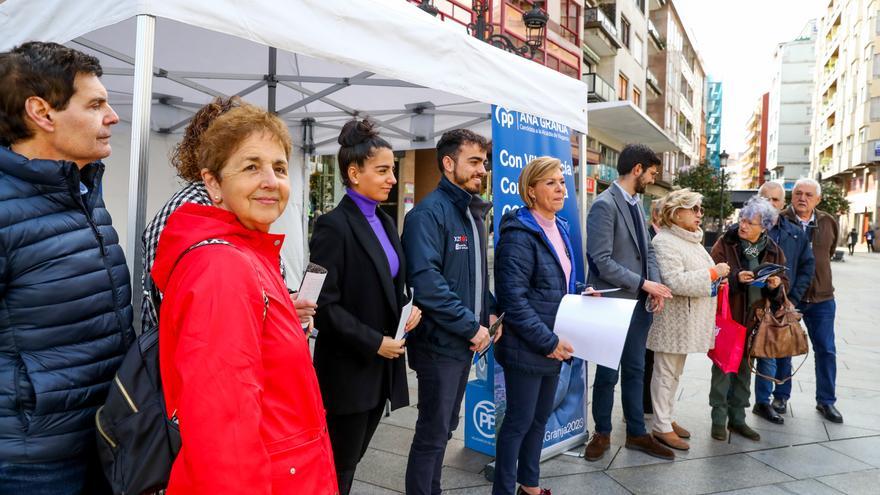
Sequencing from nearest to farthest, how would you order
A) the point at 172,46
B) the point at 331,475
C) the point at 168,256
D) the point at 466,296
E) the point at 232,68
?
1. the point at 168,256
2. the point at 331,475
3. the point at 466,296
4. the point at 172,46
5. the point at 232,68

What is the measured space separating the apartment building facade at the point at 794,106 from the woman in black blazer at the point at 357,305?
8519 cm

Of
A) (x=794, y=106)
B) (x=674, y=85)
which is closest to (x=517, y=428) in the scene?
(x=674, y=85)

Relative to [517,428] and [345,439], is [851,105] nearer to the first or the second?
[517,428]

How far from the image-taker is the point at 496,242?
339 cm

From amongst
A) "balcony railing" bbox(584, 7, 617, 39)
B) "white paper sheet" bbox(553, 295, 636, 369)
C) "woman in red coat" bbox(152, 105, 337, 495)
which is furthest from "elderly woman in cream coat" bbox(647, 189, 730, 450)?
"balcony railing" bbox(584, 7, 617, 39)

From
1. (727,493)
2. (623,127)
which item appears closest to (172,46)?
(727,493)

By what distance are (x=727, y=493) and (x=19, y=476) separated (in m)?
3.57

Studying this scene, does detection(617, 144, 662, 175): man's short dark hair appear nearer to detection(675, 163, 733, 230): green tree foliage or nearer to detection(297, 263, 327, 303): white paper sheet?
detection(297, 263, 327, 303): white paper sheet

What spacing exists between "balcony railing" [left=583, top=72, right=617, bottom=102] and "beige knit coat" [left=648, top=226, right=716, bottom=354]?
24.6m

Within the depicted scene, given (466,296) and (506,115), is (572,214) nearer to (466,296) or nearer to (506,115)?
(506,115)

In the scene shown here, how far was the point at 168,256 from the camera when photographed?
1319 millimetres

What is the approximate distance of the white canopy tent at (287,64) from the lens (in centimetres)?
200

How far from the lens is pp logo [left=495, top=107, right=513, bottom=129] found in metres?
3.59

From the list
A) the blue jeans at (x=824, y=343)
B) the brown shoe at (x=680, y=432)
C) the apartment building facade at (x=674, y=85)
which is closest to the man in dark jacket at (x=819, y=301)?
the blue jeans at (x=824, y=343)
